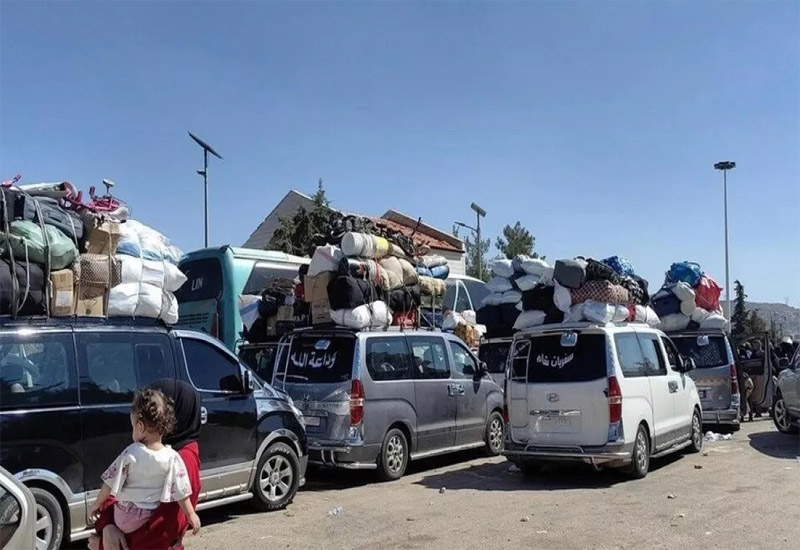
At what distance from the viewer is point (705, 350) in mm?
14727

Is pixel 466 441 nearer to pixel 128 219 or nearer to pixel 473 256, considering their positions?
pixel 128 219

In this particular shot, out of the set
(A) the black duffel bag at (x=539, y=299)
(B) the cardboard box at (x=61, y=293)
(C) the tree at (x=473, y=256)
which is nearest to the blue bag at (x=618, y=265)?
(A) the black duffel bag at (x=539, y=299)

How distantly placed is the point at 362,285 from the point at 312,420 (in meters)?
1.88

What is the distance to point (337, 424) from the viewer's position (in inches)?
389

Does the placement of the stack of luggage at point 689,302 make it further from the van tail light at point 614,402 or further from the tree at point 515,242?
the tree at point 515,242

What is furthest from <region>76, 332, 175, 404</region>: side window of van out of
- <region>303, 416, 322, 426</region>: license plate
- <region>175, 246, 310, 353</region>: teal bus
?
<region>175, 246, 310, 353</region>: teal bus

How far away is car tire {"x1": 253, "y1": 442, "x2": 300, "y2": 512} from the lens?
28.5 ft

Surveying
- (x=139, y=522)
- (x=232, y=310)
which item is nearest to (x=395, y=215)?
(x=232, y=310)

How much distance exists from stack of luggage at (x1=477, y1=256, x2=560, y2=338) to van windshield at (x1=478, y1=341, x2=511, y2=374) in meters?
0.18

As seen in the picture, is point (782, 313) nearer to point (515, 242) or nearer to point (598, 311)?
point (515, 242)

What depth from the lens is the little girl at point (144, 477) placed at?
174 inches

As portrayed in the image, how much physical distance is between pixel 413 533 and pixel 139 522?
3.72 meters

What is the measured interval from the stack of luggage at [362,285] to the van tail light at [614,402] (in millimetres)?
3067

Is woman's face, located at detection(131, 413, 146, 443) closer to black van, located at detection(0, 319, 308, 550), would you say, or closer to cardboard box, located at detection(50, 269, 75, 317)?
black van, located at detection(0, 319, 308, 550)
